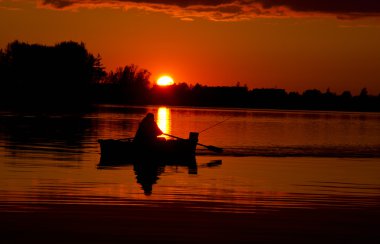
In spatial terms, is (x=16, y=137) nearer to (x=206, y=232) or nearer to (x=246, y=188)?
(x=246, y=188)

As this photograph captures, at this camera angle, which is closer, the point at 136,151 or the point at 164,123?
the point at 136,151

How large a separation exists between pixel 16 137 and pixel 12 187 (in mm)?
25512

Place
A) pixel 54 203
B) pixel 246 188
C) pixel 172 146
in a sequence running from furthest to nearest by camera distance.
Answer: pixel 172 146 < pixel 246 188 < pixel 54 203

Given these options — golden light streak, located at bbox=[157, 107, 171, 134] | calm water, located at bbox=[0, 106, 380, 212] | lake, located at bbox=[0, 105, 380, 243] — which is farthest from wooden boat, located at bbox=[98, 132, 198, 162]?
golden light streak, located at bbox=[157, 107, 171, 134]

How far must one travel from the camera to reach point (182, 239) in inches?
557

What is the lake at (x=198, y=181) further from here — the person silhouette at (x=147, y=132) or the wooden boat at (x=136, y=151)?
the person silhouette at (x=147, y=132)

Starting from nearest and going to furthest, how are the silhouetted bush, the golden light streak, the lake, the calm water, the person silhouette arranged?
the lake < the calm water < the person silhouette < the golden light streak < the silhouetted bush

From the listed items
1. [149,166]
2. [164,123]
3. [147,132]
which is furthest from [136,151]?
[164,123]

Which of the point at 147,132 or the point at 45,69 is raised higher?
the point at 45,69

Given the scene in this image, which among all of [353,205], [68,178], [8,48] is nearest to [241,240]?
[353,205]

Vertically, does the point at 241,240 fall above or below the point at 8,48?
below

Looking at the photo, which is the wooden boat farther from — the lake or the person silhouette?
the lake

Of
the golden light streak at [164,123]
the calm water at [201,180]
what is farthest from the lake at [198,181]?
the golden light streak at [164,123]

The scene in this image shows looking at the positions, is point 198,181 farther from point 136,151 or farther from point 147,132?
point 136,151
